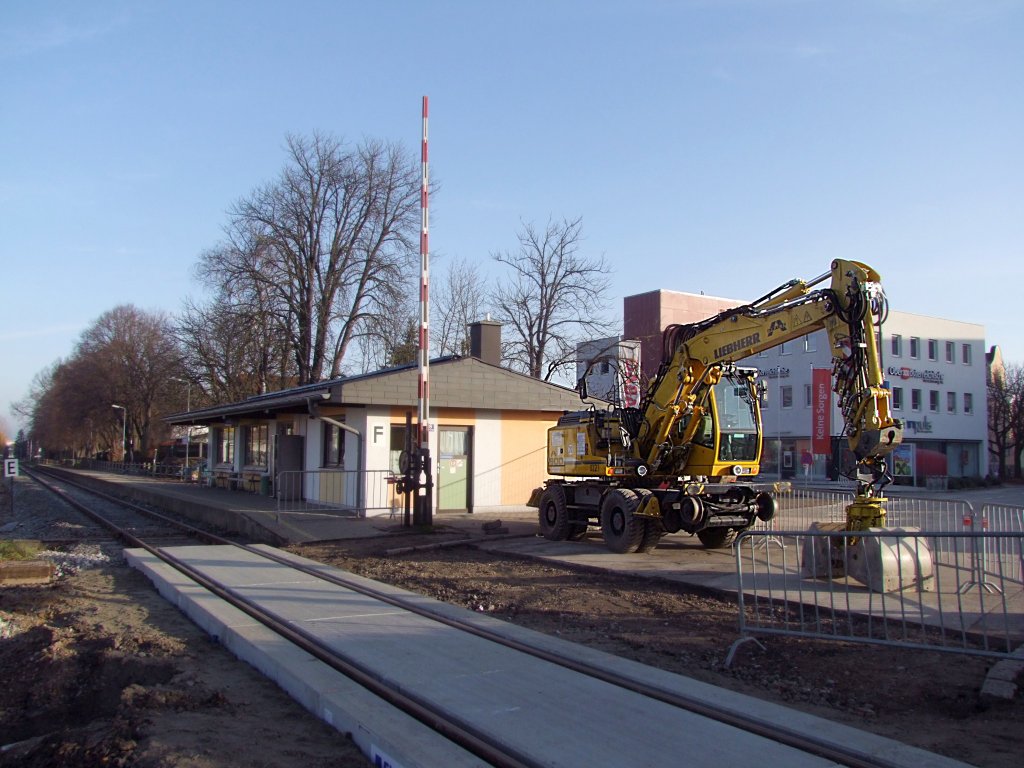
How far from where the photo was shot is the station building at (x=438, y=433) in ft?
67.9

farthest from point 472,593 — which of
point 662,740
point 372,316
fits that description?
point 372,316

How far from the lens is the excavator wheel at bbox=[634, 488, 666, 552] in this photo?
1474 cm

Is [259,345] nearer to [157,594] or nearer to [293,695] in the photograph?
[157,594]

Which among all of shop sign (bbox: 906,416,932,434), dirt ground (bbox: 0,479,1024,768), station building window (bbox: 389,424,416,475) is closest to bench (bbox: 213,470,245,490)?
station building window (bbox: 389,424,416,475)

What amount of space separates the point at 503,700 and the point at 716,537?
1032 centimetres

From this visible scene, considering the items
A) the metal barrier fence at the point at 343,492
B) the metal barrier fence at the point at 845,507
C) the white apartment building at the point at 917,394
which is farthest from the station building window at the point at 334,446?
the white apartment building at the point at 917,394

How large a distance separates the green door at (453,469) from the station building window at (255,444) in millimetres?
9632

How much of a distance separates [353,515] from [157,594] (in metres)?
8.82

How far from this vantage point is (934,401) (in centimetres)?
5512

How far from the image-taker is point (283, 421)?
27.3 meters

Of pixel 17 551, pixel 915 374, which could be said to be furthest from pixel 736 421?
pixel 915 374

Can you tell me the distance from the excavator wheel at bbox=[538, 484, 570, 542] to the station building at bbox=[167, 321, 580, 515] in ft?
11.6

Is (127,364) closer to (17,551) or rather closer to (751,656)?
(17,551)

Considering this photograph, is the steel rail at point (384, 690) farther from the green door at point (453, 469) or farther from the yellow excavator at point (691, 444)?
the green door at point (453, 469)
